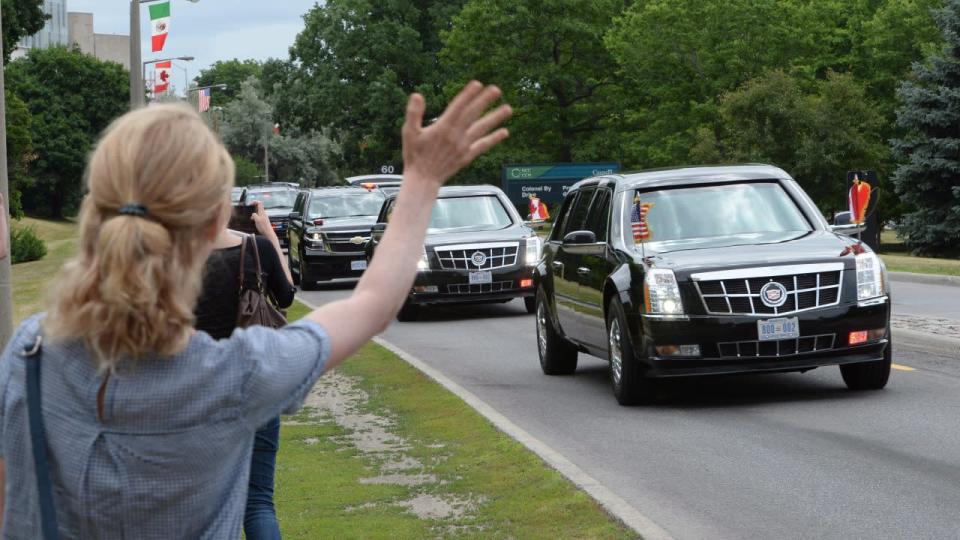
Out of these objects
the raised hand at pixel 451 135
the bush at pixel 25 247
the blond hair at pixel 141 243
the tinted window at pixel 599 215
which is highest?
the raised hand at pixel 451 135

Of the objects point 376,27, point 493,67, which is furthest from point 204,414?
point 376,27

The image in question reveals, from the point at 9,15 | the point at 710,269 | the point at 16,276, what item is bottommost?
the point at 16,276

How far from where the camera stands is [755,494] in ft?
26.8

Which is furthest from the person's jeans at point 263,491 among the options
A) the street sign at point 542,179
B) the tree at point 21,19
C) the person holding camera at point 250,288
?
the street sign at point 542,179

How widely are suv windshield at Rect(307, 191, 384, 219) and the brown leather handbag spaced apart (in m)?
24.5

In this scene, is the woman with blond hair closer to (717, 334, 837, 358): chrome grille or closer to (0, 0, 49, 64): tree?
(717, 334, 837, 358): chrome grille

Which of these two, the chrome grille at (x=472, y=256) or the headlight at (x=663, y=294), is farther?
the chrome grille at (x=472, y=256)

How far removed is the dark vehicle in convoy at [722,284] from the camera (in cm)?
1117

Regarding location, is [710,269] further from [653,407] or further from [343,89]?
[343,89]

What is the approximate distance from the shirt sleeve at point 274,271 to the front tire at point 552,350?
8.23 metres

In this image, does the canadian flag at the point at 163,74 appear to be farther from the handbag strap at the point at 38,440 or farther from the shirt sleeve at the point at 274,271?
the handbag strap at the point at 38,440

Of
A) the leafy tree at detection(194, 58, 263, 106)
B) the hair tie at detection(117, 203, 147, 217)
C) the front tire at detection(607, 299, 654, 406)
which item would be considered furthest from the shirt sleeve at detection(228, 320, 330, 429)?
the leafy tree at detection(194, 58, 263, 106)

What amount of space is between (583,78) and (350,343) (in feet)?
233

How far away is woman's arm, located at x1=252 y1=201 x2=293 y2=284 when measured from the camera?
591 centimetres
